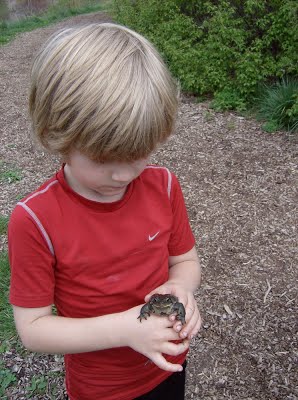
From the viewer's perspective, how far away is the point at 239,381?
2.79 metres

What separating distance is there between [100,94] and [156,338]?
0.67 metres

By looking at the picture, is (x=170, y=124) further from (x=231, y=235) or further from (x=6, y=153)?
(x=6, y=153)

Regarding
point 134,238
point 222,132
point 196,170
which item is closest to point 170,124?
point 134,238

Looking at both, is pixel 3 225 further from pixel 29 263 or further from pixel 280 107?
pixel 280 107

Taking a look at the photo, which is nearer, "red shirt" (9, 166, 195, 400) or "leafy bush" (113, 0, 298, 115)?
"red shirt" (9, 166, 195, 400)

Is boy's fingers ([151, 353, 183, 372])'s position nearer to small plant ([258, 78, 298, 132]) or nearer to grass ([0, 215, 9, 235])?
grass ([0, 215, 9, 235])

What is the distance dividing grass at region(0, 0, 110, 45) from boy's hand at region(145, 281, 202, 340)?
15.2 metres

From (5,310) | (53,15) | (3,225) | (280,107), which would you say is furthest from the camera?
(53,15)

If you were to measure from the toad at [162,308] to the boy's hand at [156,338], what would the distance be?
2cm

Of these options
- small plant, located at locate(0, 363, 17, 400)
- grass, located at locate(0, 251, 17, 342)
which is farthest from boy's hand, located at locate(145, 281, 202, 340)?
grass, located at locate(0, 251, 17, 342)

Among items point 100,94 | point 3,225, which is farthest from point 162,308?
point 3,225

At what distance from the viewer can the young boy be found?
1.14 meters

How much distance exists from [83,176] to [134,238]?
305mm

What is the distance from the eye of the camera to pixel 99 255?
1398 millimetres
